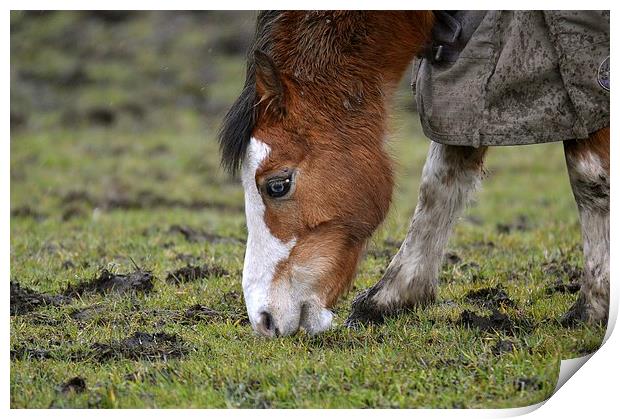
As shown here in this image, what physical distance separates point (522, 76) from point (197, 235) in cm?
407

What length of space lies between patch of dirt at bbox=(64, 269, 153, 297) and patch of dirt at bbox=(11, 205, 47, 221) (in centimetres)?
353

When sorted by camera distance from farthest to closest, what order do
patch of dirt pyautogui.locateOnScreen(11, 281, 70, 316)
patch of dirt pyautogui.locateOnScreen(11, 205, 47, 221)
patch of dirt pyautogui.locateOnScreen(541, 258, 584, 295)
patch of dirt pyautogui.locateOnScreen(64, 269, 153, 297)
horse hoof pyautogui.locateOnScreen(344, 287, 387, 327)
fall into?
patch of dirt pyautogui.locateOnScreen(11, 205, 47, 221) < patch of dirt pyautogui.locateOnScreen(64, 269, 153, 297) < patch of dirt pyautogui.locateOnScreen(541, 258, 584, 295) < patch of dirt pyautogui.locateOnScreen(11, 281, 70, 316) < horse hoof pyautogui.locateOnScreen(344, 287, 387, 327)

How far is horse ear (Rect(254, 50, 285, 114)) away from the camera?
4621 millimetres

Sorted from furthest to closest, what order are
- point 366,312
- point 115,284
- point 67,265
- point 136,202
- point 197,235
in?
point 136,202 → point 197,235 → point 67,265 → point 115,284 → point 366,312

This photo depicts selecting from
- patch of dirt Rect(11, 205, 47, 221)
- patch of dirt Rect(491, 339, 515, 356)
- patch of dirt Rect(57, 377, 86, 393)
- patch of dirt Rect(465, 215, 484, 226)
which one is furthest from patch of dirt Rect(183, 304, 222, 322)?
patch of dirt Rect(11, 205, 47, 221)

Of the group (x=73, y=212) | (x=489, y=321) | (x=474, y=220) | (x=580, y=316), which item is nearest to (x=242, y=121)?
(x=489, y=321)

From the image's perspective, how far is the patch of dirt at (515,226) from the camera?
8.35 m

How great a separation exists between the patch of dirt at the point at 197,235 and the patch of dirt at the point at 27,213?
→ 187 centimetres

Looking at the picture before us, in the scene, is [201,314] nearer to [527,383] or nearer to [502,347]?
[502,347]

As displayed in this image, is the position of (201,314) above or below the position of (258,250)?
below

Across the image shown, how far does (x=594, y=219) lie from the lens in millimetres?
4938

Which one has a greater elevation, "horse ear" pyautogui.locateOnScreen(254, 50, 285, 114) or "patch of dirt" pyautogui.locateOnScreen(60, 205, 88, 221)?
"horse ear" pyautogui.locateOnScreen(254, 50, 285, 114)

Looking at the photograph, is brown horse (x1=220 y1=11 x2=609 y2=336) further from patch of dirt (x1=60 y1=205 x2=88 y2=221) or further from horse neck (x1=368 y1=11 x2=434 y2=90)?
patch of dirt (x1=60 y1=205 x2=88 y2=221)

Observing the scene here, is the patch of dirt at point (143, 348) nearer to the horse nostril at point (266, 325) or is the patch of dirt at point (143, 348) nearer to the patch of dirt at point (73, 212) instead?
the horse nostril at point (266, 325)
